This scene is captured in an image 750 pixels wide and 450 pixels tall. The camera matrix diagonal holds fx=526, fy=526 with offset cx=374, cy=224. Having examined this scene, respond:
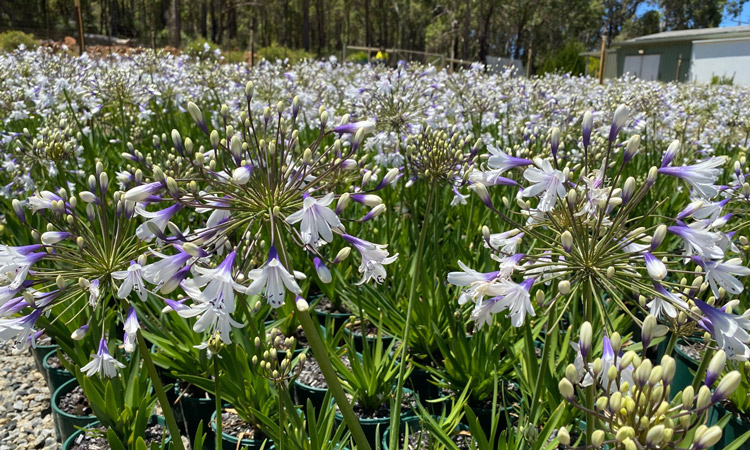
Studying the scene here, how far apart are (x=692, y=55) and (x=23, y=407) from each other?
4892 cm

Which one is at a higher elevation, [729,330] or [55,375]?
[729,330]

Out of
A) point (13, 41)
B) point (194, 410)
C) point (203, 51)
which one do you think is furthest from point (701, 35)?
point (194, 410)

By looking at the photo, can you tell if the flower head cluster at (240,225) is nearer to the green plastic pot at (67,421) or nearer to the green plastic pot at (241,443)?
the green plastic pot at (241,443)

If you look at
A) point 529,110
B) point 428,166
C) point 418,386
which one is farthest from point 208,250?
point 529,110

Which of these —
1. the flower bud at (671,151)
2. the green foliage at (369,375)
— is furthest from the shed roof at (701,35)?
the flower bud at (671,151)

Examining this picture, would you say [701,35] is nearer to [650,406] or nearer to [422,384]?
[422,384]

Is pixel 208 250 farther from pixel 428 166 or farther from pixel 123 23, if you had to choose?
pixel 123 23

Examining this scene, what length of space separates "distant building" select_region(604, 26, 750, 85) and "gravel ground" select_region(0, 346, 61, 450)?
120 feet

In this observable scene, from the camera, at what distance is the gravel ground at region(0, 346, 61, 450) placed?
3.22 meters

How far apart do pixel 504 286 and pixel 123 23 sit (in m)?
67.4

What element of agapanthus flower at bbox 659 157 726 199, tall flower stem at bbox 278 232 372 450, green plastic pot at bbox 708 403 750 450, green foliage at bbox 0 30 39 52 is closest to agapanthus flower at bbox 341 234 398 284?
tall flower stem at bbox 278 232 372 450

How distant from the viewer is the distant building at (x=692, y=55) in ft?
122

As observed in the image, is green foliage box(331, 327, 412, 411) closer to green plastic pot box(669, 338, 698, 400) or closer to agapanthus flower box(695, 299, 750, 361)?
agapanthus flower box(695, 299, 750, 361)

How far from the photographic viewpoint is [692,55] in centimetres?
4141
